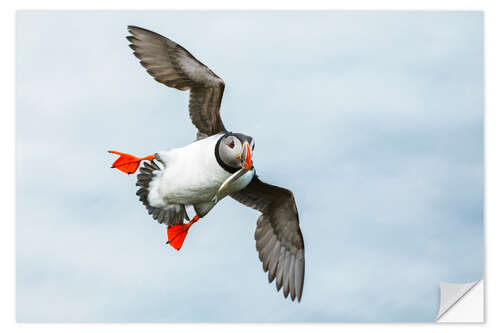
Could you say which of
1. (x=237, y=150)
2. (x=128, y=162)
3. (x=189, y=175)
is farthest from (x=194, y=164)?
(x=128, y=162)

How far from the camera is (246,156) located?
476 centimetres

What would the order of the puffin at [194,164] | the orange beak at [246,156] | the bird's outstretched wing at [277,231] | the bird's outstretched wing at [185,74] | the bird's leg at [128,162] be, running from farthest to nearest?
the bird's outstretched wing at [277,231] → the bird's leg at [128,162] → the bird's outstretched wing at [185,74] → the puffin at [194,164] → the orange beak at [246,156]

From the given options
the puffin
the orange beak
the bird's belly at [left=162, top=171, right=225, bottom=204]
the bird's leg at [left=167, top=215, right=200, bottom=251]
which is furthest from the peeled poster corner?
the bird's leg at [left=167, top=215, right=200, bottom=251]

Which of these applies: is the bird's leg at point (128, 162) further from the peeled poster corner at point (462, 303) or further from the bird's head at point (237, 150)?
the peeled poster corner at point (462, 303)

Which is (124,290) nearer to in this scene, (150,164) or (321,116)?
(150,164)

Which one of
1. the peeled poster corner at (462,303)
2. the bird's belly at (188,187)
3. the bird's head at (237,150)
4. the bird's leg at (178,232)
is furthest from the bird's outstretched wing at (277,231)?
the peeled poster corner at (462,303)

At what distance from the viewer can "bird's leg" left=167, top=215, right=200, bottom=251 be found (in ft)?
17.8

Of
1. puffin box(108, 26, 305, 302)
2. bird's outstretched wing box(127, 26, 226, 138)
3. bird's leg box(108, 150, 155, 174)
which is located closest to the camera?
puffin box(108, 26, 305, 302)

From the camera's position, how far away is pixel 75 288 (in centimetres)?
498

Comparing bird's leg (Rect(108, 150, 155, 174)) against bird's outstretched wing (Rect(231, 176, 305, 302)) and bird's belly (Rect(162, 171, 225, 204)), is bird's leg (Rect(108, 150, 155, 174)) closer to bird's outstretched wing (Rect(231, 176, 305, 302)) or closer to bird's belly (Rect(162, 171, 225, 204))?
bird's belly (Rect(162, 171, 225, 204))

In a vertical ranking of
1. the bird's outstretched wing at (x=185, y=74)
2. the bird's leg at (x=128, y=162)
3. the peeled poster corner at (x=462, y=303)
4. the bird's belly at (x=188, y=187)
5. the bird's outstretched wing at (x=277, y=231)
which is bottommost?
the peeled poster corner at (x=462, y=303)

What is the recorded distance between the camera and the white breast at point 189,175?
5.01m
